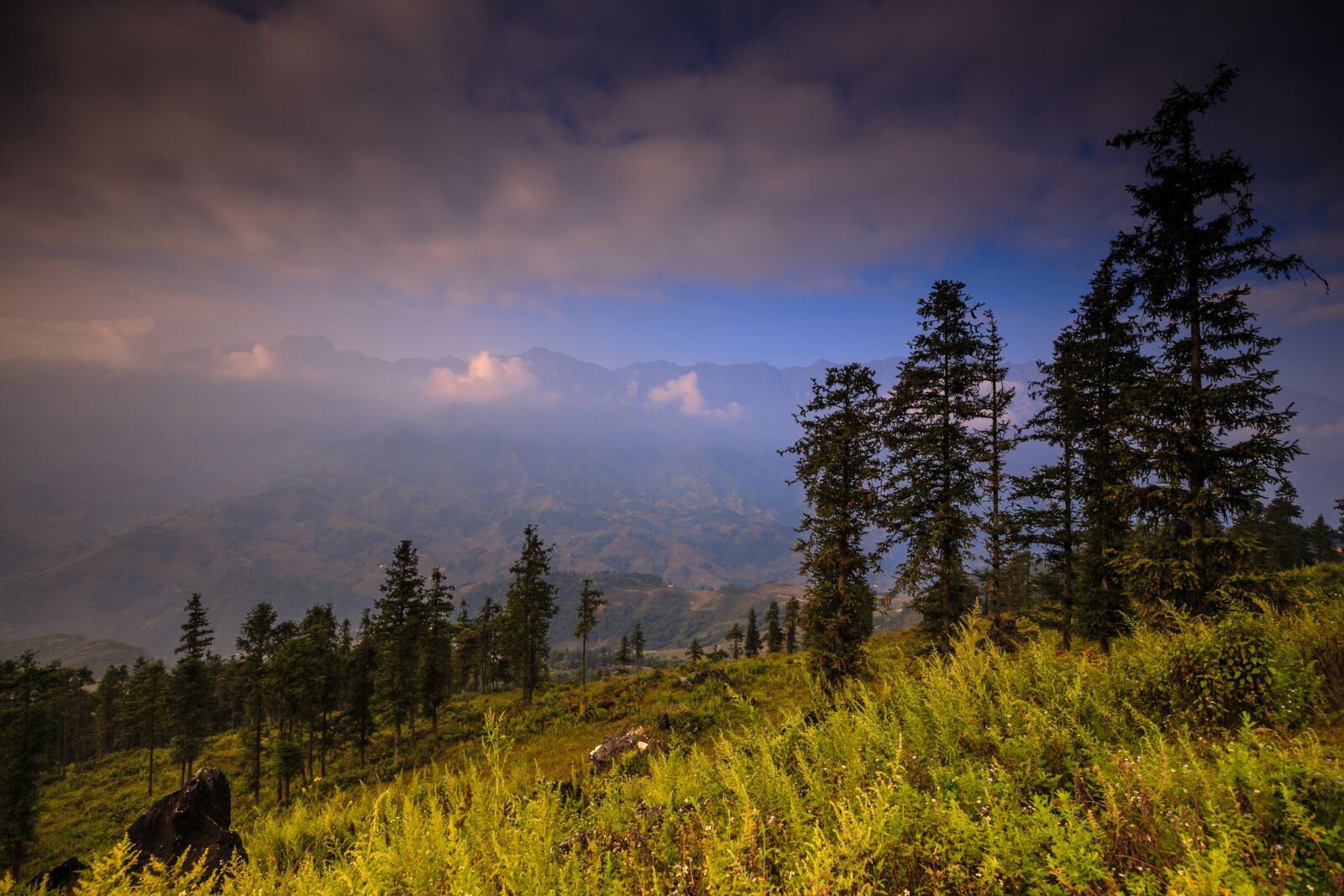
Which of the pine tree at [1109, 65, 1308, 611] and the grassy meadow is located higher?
the pine tree at [1109, 65, 1308, 611]

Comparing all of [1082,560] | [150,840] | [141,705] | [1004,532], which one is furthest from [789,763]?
[141,705]

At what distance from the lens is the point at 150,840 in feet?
32.8

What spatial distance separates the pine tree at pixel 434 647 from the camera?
33219mm

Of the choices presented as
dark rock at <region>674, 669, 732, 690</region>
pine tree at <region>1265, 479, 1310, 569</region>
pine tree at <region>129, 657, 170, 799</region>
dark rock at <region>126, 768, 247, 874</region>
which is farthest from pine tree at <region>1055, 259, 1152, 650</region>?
pine tree at <region>129, 657, 170, 799</region>

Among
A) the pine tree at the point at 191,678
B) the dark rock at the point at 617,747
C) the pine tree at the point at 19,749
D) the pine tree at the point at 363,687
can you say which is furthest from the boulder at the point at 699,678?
the pine tree at the point at 19,749

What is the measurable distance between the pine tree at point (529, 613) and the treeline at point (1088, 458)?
92.8 ft

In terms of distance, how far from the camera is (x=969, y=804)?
467 centimetres

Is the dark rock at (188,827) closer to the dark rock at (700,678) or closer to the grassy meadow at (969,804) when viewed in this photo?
the grassy meadow at (969,804)

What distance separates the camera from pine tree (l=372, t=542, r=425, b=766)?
3203 centimetres

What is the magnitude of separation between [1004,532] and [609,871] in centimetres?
1839

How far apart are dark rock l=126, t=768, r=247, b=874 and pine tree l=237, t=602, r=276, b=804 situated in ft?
101

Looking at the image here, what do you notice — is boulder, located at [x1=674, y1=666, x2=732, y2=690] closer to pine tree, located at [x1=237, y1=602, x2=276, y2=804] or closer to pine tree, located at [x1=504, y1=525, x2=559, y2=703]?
pine tree, located at [x1=504, y1=525, x2=559, y2=703]

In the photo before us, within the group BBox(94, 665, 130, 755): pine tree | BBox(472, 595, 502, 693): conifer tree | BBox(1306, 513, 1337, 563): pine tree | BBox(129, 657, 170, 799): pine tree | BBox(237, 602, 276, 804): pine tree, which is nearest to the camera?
BBox(237, 602, 276, 804): pine tree

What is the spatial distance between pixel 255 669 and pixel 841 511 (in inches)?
1748
